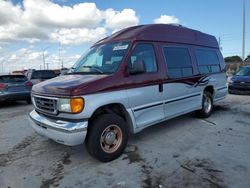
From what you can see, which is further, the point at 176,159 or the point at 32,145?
the point at 32,145

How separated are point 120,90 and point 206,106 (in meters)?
3.81

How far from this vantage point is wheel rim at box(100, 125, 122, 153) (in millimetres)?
4195

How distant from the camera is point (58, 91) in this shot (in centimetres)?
395

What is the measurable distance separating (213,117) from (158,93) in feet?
10.1

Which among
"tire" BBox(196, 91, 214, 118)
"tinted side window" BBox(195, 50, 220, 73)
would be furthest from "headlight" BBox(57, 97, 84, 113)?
"tire" BBox(196, 91, 214, 118)

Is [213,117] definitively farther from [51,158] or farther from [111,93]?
[51,158]

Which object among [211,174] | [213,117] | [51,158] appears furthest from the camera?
[213,117]

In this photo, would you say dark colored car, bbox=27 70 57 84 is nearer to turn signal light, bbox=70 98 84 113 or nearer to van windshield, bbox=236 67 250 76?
van windshield, bbox=236 67 250 76

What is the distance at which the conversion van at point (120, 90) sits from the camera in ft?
12.8

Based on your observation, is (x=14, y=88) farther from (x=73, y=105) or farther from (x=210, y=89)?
(x=210, y=89)

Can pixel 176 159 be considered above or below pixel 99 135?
below

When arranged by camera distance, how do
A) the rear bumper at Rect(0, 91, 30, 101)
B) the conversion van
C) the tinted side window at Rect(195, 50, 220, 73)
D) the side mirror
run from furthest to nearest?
the rear bumper at Rect(0, 91, 30, 101), the tinted side window at Rect(195, 50, 220, 73), the side mirror, the conversion van

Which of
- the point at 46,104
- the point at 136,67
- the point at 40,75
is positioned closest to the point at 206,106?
the point at 136,67

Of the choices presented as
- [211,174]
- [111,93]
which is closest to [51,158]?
[111,93]
